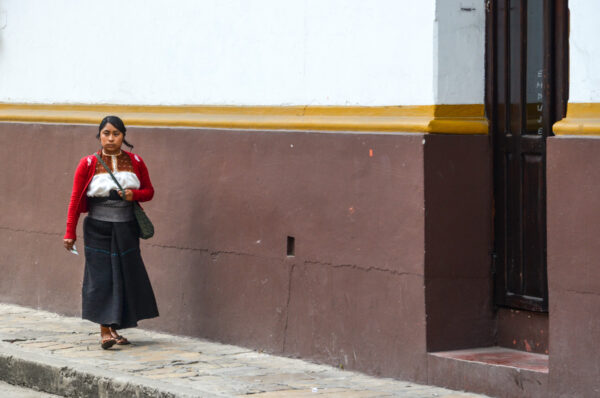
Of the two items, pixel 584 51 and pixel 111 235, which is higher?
pixel 584 51

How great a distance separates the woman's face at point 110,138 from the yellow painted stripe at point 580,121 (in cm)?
332

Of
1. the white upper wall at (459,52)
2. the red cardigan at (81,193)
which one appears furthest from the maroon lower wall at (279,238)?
the red cardigan at (81,193)

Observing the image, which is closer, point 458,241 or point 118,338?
point 458,241

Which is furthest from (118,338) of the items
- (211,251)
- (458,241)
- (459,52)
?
(459,52)

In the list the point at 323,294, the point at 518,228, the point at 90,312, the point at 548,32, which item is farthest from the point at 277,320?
the point at 548,32

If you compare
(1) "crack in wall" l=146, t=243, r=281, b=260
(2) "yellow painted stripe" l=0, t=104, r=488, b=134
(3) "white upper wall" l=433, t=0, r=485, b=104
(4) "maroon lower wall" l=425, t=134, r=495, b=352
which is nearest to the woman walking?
(1) "crack in wall" l=146, t=243, r=281, b=260

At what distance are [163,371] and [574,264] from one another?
2768mm

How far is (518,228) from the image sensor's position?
7.71 m

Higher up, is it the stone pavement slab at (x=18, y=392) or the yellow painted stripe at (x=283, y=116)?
the yellow painted stripe at (x=283, y=116)

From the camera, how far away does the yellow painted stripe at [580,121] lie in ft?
22.0

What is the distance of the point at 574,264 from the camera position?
681cm

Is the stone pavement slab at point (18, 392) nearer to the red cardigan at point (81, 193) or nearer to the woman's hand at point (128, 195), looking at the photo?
the red cardigan at point (81, 193)

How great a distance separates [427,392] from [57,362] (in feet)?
8.17

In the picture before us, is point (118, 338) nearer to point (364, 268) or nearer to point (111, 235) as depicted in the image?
point (111, 235)
